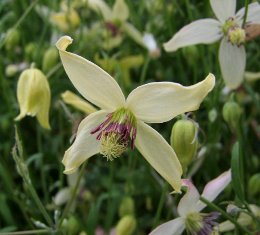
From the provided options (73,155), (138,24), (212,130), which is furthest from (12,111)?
(73,155)

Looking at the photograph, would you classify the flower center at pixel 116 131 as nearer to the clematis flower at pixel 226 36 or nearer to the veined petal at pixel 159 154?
the veined petal at pixel 159 154

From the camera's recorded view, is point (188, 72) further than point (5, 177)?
Yes

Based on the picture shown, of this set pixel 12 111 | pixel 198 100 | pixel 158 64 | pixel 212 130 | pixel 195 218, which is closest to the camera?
pixel 198 100

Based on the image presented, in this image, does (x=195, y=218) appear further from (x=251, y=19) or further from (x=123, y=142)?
(x=251, y=19)

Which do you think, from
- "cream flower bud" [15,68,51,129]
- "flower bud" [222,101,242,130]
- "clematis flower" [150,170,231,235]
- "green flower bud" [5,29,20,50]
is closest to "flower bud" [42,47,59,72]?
"green flower bud" [5,29,20,50]

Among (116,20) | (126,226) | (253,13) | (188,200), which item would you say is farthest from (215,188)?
(116,20)

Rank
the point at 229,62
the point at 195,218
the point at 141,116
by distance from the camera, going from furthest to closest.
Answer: the point at 229,62
the point at 195,218
the point at 141,116

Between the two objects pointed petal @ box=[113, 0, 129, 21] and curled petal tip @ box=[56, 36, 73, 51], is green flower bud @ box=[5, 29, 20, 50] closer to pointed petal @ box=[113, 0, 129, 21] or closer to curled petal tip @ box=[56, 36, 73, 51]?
pointed petal @ box=[113, 0, 129, 21]

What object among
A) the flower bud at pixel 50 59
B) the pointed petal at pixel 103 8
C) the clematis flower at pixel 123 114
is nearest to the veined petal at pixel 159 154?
the clematis flower at pixel 123 114
